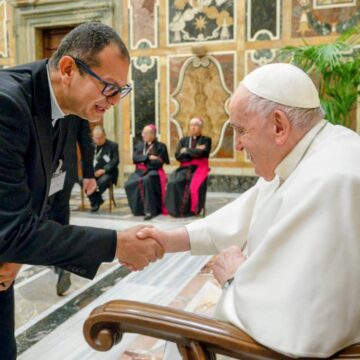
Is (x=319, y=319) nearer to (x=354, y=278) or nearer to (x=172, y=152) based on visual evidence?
(x=354, y=278)

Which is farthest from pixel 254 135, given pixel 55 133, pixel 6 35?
pixel 6 35

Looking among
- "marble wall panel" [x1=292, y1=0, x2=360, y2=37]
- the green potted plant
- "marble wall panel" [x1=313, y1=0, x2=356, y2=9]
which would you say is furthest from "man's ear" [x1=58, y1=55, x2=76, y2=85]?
"marble wall panel" [x1=313, y1=0, x2=356, y2=9]

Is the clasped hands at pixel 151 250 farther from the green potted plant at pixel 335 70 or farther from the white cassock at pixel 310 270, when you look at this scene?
the green potted plant at pixel 335 70

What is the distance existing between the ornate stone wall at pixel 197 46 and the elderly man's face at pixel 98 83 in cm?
663

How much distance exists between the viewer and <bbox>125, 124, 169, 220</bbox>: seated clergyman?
6.92m

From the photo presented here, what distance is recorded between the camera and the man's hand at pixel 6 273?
1.61m

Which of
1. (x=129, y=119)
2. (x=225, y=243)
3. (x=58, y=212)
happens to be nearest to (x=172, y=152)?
(x=129, y=119)

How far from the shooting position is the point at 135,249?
1.92 metres

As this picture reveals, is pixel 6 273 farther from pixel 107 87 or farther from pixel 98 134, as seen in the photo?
pixel 98 134

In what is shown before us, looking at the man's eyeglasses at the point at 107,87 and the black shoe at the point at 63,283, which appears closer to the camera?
the man's eyeglasses at the point at 107,87

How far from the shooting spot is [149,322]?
1250 mm

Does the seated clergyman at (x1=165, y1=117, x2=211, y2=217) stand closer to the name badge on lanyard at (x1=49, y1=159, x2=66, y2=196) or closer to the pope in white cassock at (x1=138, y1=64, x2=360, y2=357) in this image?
the name badge on lanyard at (x1=49, y1=159, x2=66, y2=196)

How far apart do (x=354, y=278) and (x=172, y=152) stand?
7687 millimetres

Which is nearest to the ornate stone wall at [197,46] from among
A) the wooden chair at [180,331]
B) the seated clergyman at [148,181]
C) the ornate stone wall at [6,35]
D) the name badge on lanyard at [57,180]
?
the ornate stone wall at [6,35]
